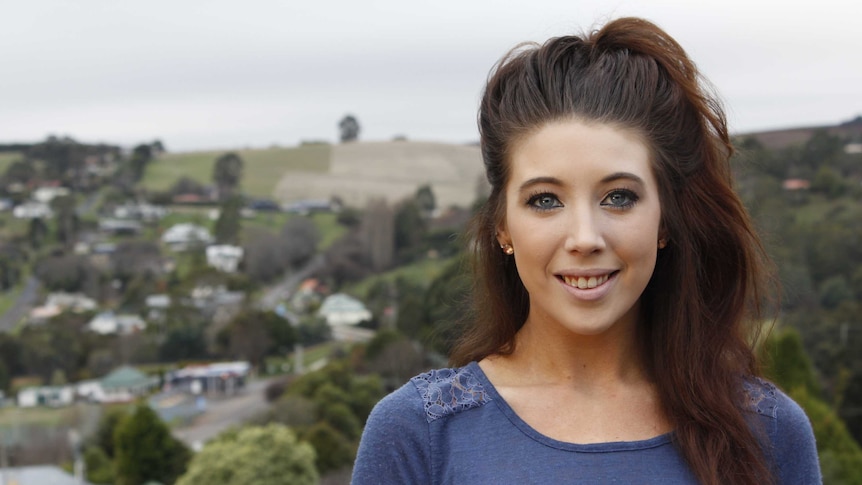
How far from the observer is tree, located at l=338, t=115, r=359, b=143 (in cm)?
8969

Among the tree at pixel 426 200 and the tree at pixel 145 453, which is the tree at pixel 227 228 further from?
the tree at pixel 145 453

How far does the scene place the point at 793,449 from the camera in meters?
2.44

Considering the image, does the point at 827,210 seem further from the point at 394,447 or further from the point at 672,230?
the point at 394,447

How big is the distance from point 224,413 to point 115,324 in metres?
15.0

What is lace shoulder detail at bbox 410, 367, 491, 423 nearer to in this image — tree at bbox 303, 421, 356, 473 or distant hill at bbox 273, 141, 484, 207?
tree at bbox 303, 421, 356, 473

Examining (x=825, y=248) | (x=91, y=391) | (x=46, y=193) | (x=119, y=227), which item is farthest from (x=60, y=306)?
(x=825, y=248)

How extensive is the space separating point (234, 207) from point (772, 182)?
33.9 meters

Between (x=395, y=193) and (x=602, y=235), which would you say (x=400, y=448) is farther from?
(x=395, y=193)

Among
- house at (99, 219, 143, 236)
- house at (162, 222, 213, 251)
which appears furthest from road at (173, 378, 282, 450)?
house at (99, 219, 143, 236)

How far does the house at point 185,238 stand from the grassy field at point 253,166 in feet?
35.9

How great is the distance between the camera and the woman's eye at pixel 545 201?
2.30 m

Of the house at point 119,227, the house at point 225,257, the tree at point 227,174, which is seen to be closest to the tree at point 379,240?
the house at point 225,257

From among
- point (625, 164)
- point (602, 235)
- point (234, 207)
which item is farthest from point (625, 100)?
point (234, 207)

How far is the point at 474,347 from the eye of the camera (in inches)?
101
